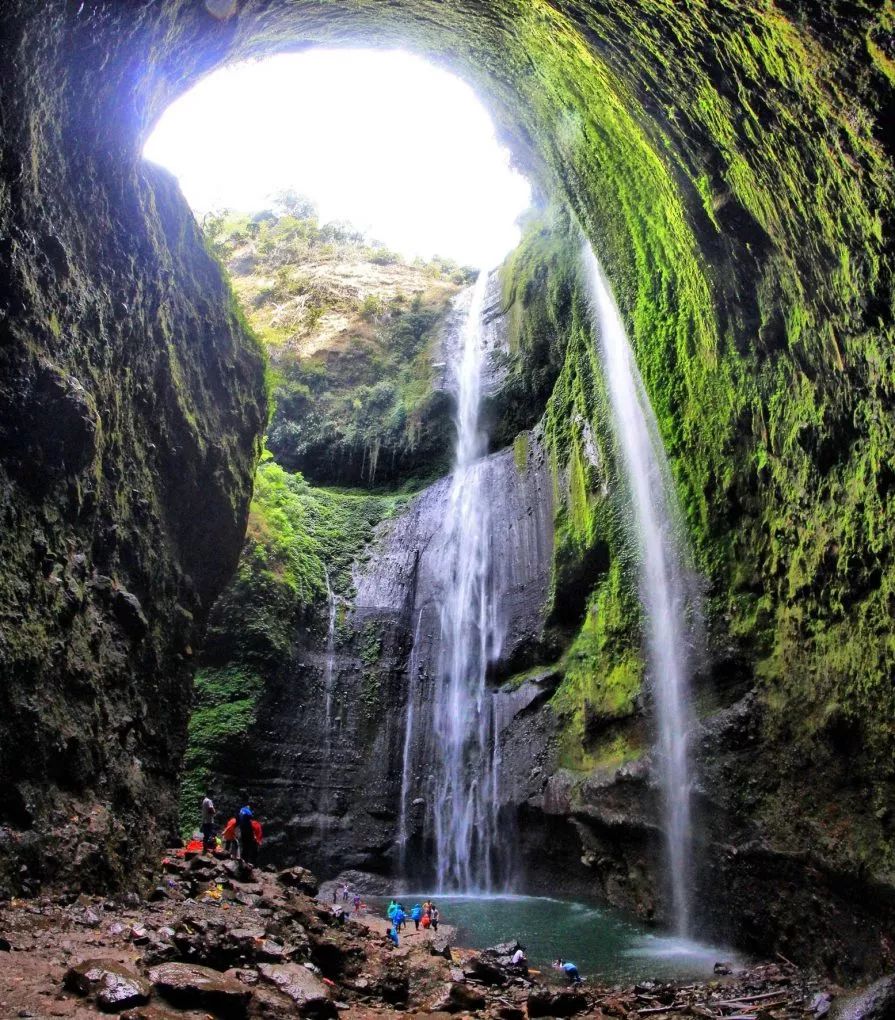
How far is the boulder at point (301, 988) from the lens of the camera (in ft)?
15.9

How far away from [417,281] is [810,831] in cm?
2356

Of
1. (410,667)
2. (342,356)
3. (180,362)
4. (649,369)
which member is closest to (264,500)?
(410,667)

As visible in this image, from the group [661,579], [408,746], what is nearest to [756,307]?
[661,579]

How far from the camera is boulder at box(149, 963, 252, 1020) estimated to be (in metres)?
4.04

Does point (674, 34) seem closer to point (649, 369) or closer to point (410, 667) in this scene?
point (649, 369)

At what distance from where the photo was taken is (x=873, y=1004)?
19.9 ft

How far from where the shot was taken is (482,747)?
49.6 ft

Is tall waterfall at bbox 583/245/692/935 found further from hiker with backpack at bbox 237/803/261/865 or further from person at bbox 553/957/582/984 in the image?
hiker with backpack at bbox 237/803/261/865

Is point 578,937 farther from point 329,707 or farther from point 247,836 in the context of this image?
point 329,707

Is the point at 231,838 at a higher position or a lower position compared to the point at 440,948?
higher

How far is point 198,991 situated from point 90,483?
4863 mm

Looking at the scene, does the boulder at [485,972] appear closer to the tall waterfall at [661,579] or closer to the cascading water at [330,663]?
the tall waterfall at [661,579]

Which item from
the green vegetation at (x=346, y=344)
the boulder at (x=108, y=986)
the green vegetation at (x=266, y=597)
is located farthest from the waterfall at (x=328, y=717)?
the boulder at (x=108, y=986)

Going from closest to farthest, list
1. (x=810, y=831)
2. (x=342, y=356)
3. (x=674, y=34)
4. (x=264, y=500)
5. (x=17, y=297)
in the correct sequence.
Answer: (x=17, y=297) → (x=674, y=34) → (x=810, y=831) → (x=264, y=500) → (x=342, y=356)
